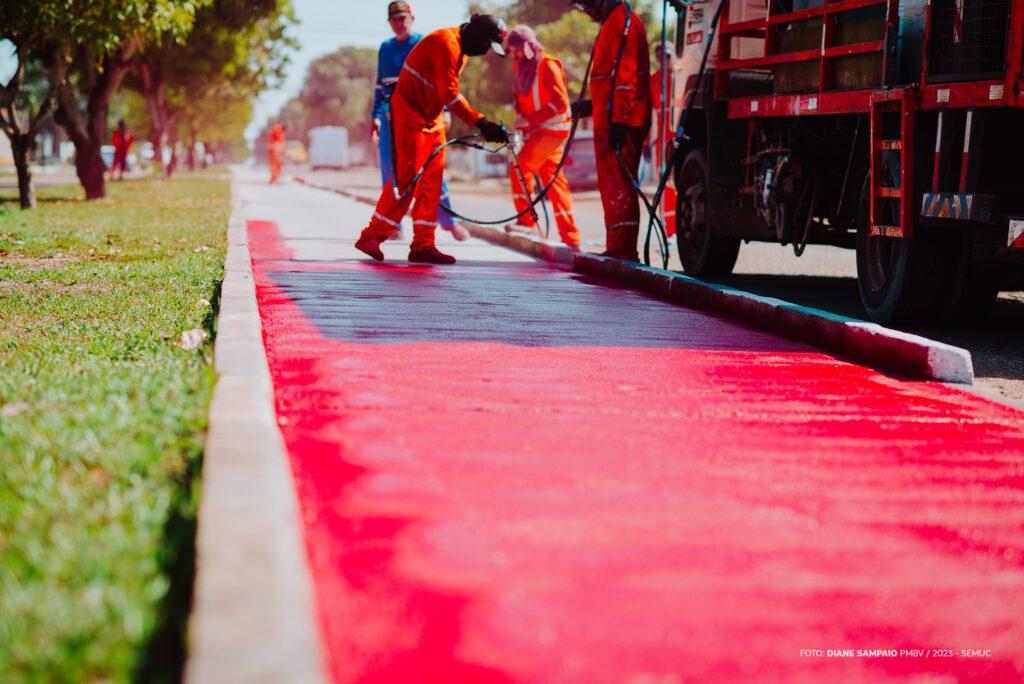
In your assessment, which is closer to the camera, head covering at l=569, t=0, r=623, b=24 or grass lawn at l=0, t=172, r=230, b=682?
grass lawn at l=0, t=172, r=230, b=682

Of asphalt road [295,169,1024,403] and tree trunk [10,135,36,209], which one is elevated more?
tree trunk [10,135,36,209]

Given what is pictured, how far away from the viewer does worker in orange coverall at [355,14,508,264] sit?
1002 centimetres

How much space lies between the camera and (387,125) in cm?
1232

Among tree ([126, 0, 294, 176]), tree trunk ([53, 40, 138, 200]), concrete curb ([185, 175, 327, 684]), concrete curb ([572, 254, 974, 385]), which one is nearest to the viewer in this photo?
concrete curb ([185, 175, 327, 684])

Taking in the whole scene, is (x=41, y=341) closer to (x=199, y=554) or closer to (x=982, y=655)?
(x=199, y=554)

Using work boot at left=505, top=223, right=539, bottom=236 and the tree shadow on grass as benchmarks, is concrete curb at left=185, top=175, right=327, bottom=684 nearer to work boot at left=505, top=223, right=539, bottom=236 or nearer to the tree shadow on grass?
the tree shadow on grass

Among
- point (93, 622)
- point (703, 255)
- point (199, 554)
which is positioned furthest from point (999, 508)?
point (703, 255)

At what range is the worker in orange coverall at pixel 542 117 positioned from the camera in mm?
11969

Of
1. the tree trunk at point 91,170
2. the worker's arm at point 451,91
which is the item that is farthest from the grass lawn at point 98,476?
the tree trunk at point 91,170

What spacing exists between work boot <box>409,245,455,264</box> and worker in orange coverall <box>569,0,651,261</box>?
1.32 m

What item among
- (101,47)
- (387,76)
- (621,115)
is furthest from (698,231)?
(101,47)

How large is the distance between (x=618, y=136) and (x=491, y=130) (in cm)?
100

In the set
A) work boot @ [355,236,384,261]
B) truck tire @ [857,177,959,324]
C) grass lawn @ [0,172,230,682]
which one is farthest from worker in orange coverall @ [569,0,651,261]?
grass lawn @ [0,172,230,682]

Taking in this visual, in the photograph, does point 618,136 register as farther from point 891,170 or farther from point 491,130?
point 891,170
